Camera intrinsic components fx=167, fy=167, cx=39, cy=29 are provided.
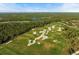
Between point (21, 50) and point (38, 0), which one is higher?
point (38, 0)

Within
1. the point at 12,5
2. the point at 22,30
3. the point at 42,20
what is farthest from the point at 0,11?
the point at 42,20

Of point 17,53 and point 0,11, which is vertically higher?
point 0,11
